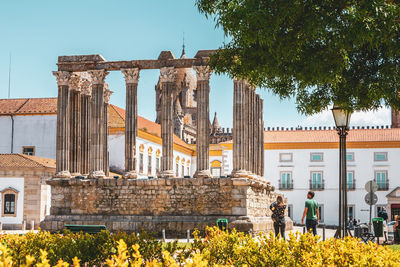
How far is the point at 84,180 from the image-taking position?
26.0m

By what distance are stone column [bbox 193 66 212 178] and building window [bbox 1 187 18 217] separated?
14.1 meters

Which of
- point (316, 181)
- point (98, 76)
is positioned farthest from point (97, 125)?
point (316, 181)

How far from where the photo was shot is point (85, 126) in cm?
2805

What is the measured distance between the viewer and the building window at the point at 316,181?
54375 millimetres

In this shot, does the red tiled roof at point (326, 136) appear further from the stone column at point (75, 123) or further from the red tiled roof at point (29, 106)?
the stone column at point (75, 123)

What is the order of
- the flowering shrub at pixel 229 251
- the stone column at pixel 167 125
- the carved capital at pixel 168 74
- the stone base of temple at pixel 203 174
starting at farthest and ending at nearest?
the carved capital at pixel 168 74, the stone column at pixel 167 125, the stone base of temple at pixel 203 174, the flowering shrub at pixel 229 251

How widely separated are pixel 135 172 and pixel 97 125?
9.24ft

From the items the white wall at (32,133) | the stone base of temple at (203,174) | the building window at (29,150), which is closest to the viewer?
the stone base of temple at (203,174)

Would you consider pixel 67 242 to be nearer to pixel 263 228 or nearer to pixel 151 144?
pixel 263 228

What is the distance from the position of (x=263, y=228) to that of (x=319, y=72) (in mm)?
16108

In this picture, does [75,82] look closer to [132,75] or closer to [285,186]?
[132,75]

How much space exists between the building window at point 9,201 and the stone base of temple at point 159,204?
27.8 ft

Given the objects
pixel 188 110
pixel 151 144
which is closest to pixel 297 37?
pixel 151 144

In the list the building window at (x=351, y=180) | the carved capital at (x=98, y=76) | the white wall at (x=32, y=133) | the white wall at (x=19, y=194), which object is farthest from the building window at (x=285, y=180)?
the carved capital at (x=98, y=76)
